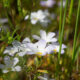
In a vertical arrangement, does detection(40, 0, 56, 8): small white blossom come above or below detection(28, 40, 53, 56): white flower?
above

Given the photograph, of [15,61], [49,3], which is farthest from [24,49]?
[49,3]

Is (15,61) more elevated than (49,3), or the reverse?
(49,3)

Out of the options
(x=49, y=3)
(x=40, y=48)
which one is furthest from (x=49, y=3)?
(x=40, y=48)

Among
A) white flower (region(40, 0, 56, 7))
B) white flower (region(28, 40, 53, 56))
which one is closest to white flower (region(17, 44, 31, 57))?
white flower (region(28, 40, 53, 56))

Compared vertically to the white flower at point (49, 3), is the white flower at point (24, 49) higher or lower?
lower

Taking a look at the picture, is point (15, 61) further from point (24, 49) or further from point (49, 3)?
point (49, 3)

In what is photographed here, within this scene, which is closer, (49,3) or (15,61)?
(15,61)

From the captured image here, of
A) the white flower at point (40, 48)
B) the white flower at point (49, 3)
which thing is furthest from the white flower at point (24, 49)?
the white flower at point (49, 3)

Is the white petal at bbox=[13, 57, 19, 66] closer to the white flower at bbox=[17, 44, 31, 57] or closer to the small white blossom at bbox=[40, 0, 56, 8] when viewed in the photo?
the white flower at bbox=[17, 44, 31, 57]

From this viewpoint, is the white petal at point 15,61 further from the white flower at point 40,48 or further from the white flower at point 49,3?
the white flower at point 49,3

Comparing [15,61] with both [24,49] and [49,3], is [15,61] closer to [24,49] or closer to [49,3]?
[24,49]

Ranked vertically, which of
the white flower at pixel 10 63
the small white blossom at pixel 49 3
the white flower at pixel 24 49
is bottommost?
the white flower at pixel 10 63
